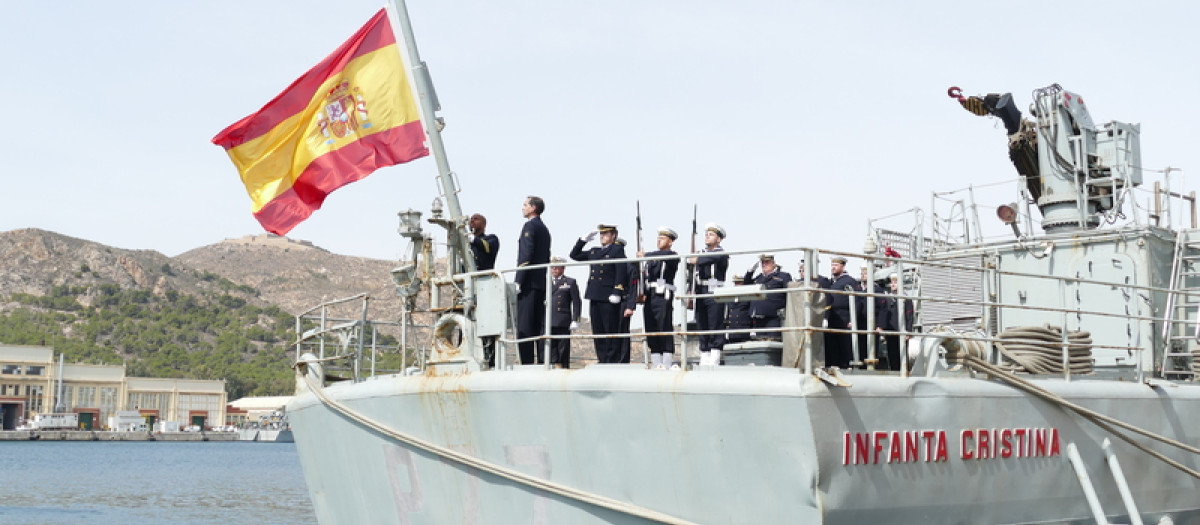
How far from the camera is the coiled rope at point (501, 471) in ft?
31.6

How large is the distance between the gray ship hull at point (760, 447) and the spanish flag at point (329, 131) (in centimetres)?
220

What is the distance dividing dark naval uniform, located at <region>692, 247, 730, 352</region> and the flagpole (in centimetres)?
231

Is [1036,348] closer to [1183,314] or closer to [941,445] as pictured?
[941,445]

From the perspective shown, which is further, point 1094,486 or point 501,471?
point 1094,486

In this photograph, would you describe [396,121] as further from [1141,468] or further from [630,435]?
[1141,468]

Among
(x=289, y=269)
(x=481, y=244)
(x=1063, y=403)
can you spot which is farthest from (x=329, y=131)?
(x=289, y=269)

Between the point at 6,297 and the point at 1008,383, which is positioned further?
the point at 6,297

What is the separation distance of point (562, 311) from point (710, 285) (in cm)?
158

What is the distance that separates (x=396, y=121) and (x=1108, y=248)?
858 cm

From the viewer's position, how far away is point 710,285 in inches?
451

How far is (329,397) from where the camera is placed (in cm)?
1247

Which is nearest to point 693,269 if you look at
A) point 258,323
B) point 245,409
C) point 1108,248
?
point 1108,248

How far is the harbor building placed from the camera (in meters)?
102

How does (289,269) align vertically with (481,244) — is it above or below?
above
